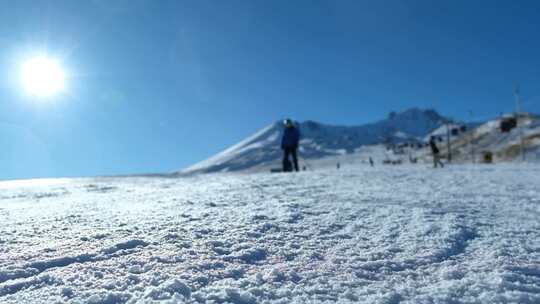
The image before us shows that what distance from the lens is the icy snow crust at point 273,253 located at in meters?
3.29

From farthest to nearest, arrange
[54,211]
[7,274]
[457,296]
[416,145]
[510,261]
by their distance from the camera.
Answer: [416,145] → [54,211] → [510,261] → [7,274] → [457,296]

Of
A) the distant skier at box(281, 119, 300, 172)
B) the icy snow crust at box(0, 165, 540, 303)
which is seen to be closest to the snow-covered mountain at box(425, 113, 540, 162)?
the distant skier at box(281, 119, 300, 172)

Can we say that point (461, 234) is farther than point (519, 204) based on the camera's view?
No

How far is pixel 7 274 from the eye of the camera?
11.6ft

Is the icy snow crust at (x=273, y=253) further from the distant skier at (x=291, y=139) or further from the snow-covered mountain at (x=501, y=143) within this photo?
the snow-covered mountain at (x=501, y=143)

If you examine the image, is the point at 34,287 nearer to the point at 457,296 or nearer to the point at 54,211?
the point at 457,296

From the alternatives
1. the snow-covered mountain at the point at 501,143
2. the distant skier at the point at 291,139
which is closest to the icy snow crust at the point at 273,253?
the distant skier at the point at 291,139

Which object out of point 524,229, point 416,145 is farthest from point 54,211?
point 416,145

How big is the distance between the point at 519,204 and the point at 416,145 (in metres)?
198

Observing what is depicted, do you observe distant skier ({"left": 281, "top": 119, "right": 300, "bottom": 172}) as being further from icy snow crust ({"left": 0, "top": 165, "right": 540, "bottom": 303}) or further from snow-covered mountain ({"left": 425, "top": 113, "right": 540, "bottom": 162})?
snow-covered mountain ({"left": 425, "top": 113, "right": 540, "bottom": 162})

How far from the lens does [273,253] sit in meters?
4.32

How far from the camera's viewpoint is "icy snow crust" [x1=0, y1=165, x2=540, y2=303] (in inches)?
130

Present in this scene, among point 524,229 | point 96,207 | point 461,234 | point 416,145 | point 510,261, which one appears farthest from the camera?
point 416,145

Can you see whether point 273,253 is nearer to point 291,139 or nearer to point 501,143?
point 291,139
